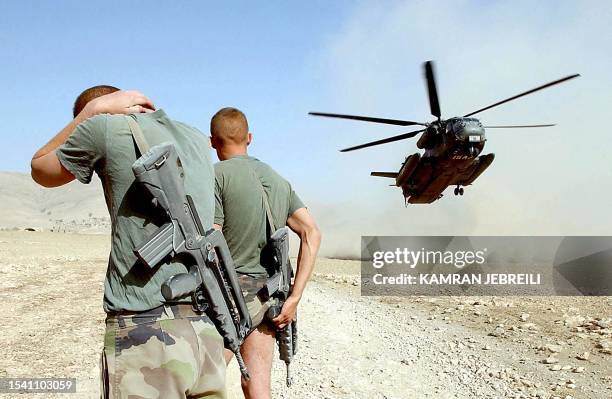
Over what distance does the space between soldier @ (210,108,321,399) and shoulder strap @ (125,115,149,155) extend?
1285mm

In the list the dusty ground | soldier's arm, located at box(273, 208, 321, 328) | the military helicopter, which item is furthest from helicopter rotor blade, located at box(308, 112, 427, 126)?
soldier's arm, located at box(273, 208, 321, 328)

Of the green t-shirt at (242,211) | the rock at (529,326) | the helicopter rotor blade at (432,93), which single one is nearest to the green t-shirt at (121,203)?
the green t-shirt at (242,211)

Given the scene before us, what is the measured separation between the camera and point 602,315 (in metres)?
13.4

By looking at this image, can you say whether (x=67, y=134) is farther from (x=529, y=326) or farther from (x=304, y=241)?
(x=529, y=326)

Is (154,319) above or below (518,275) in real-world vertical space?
above

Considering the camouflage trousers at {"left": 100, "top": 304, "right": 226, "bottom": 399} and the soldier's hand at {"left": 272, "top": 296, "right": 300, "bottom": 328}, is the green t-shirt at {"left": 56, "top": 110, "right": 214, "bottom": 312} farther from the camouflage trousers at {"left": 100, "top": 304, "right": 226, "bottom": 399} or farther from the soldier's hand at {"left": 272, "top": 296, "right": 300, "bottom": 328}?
the soldier's hand at {"left": 272, "top": 296, "right": 300, "bottom": 328}

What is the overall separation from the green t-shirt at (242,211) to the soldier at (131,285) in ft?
3.74

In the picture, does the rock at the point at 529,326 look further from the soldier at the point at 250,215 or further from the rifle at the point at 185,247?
the rifle at the point at 185,247

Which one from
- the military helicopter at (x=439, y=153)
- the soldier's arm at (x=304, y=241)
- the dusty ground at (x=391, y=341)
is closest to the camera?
the soldier's arm at (x=304, y=241)

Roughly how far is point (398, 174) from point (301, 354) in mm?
11965

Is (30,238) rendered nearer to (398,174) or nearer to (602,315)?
(398,174)

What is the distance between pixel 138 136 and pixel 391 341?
7.45 m

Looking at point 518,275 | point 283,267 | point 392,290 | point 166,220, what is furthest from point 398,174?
point 166,220

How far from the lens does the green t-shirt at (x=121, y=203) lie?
2361 millimetres
